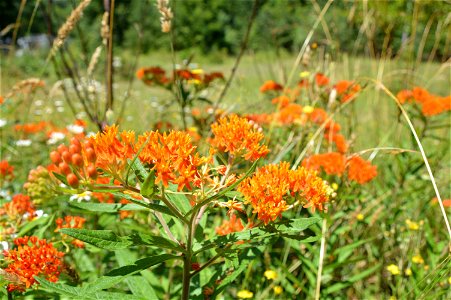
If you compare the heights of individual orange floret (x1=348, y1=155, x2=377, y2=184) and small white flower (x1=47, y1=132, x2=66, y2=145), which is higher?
individual orange floret (x1=348, y1=155, x2=377, y2=184)

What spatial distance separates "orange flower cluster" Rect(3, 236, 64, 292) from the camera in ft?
3.85

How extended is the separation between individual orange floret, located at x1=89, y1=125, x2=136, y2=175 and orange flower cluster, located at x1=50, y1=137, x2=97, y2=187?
0.07 feet

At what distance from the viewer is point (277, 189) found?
1.13 m

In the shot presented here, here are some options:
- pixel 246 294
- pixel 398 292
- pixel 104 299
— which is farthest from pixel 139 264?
pixel 398 292

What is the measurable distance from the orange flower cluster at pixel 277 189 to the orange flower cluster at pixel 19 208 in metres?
0.86

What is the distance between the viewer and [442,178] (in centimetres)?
336

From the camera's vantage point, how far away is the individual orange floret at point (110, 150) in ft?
3.25

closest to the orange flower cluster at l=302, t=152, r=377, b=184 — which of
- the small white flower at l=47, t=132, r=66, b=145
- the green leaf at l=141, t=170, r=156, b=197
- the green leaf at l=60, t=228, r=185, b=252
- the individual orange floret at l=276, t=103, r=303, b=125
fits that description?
the individual orange floret at l=276, t=103, r=303, b=125

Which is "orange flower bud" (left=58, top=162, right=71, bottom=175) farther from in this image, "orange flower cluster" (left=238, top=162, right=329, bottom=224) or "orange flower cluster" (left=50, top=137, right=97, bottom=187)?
"orange flower cluster" (left=238, top=162, right=329, bottom=224)

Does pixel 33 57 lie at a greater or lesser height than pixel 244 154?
lesser

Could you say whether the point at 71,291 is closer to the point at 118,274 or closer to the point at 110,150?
the point at 118,274

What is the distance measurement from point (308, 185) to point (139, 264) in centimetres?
47

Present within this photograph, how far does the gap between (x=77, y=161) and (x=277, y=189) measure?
1.54 feet

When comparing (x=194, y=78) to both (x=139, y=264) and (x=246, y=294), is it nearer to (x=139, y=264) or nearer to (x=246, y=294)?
(x=246, y=294)
